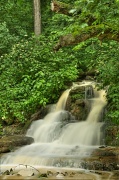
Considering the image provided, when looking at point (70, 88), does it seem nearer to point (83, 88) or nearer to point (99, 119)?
point (83, 88)

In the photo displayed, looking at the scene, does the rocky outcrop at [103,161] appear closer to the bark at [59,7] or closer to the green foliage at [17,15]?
the bark at [59,7]

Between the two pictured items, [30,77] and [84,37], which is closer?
[84,37]

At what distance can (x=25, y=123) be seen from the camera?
1116 centimetres

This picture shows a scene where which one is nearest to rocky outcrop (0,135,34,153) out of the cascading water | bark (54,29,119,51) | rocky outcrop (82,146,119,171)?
the cascading water

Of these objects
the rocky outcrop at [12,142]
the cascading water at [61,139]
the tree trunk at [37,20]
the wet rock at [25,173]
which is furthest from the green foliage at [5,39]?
the wet rock at [25,173]

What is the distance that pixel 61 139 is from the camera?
9359 mm

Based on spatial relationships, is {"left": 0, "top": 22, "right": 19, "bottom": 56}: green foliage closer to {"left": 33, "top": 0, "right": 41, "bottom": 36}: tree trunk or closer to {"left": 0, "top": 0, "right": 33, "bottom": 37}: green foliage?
{"left": 0, "top": 0, "right": 33, "bottom": 37}: green foliage

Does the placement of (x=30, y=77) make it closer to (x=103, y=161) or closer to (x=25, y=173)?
(x=25, y=173)

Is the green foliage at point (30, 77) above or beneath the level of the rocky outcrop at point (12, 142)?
above

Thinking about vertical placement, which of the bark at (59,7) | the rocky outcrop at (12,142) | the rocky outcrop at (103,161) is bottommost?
the rocky outcrop at (103,161)

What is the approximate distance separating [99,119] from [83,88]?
1929 millimetres

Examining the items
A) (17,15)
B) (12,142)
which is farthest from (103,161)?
(17,15)

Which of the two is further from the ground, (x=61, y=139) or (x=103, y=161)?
(x=61, y=139)

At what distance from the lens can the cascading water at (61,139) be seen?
767 cm
